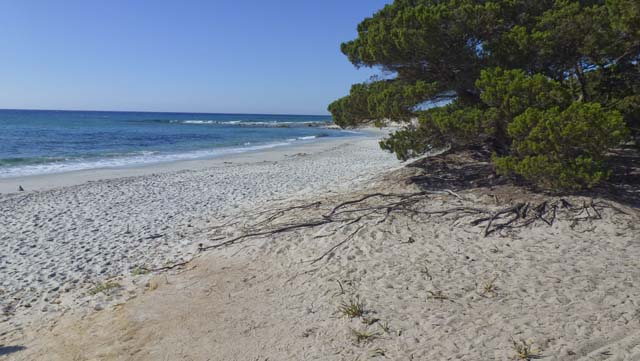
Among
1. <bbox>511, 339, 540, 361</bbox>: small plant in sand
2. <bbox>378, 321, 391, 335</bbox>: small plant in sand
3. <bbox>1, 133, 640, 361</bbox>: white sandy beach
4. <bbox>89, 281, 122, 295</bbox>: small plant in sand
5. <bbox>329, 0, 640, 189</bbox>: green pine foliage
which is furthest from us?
<bbox>329, 0, 640, 189</bbox>: green pine foliage

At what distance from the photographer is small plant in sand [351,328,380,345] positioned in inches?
146

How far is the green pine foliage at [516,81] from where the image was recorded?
577cm

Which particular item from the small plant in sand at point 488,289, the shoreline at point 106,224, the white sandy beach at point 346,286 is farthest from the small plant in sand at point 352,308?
the shoreline at point 106,224

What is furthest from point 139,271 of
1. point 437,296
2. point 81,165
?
point 81,165

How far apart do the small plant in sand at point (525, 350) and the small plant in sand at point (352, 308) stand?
134 cm

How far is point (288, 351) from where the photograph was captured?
3.71 meters

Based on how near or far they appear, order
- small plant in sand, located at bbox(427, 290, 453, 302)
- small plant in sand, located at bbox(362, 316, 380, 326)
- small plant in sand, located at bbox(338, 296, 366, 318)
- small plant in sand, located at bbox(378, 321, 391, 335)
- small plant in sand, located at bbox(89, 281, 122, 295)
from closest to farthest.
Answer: small plant in sand, located at bbox(378, 321, 391, 335), small plant in sand, located at bbox(362, 316, 380, 326), small plant in sand, located at bbox(338, 296, 366, 318), small plant in sand, located at bbox(427, 290, 453, 302), small plant in sand, located at bbox(89, 281, 122, 295)

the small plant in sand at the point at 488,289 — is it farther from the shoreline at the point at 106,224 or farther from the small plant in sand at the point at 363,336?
the shoreline at the point at 106,224

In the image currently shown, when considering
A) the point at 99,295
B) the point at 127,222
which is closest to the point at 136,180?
the point at 127,222

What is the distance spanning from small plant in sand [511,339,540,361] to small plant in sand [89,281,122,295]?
14.7 feet

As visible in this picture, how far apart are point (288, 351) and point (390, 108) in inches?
186

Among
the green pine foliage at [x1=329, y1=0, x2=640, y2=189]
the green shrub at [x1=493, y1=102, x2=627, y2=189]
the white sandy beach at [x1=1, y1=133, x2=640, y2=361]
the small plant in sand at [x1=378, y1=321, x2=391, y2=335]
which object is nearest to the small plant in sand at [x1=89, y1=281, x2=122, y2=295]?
the white sandy beach at [x1=1, y1=133, x2=640, y2=361]

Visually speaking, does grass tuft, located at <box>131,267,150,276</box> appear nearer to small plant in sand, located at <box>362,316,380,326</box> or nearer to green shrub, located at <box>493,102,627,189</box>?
small plant in sand, located at <box>362,316,380,326</box>

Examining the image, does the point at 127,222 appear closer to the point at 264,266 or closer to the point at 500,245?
the point at 264,266
